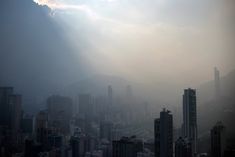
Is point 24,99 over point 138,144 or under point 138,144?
over

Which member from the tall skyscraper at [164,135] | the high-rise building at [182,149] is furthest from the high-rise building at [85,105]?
the high-rise building at [182,149]

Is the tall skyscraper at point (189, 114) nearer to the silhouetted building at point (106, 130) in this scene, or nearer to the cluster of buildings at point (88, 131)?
the cluster of buildings at point (88, 131)

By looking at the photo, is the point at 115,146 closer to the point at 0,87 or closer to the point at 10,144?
the point at 10,144

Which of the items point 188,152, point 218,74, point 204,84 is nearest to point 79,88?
point 204,84

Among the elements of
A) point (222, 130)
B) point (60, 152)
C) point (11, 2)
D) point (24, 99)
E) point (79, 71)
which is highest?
point (11, 2)

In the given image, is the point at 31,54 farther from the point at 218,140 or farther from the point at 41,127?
the point at 218,140

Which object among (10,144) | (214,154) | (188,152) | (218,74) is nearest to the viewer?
(214,154)

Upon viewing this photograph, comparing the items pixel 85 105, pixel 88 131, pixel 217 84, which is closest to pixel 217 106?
pixel 217 84
